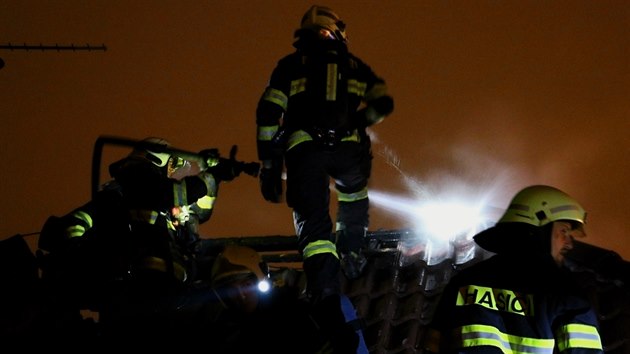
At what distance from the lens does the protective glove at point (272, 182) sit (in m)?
5.86

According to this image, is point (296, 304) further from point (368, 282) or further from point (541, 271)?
point (368, 282)

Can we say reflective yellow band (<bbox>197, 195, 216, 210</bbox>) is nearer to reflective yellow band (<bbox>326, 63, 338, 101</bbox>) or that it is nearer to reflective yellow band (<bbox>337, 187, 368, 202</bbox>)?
reflective yellow band (<bbox>337, 187, 368, 202</bbox>)

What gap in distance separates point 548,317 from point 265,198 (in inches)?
123

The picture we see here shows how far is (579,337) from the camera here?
10.3 feet

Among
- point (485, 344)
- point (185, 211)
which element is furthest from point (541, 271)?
point (185, 211)

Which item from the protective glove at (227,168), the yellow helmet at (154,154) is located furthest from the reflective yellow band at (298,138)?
the yellow helmet at (154,154)

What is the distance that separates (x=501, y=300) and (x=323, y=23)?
125 inches

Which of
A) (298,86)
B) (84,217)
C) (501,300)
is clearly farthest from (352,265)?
(501,300)

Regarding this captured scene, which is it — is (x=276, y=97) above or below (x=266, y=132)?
above

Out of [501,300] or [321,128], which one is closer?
[501,300]

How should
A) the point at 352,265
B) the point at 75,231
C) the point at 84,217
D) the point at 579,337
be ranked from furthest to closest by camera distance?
the point at 352,265
the point at 84,217
the point at 75,231
the point at 579,337

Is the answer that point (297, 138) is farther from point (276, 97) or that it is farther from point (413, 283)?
point (413, 283)

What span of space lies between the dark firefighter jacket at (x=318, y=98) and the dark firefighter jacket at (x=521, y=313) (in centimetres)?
255

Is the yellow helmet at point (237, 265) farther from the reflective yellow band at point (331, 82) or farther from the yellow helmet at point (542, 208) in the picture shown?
the yellow helmet at point (542, 208)
